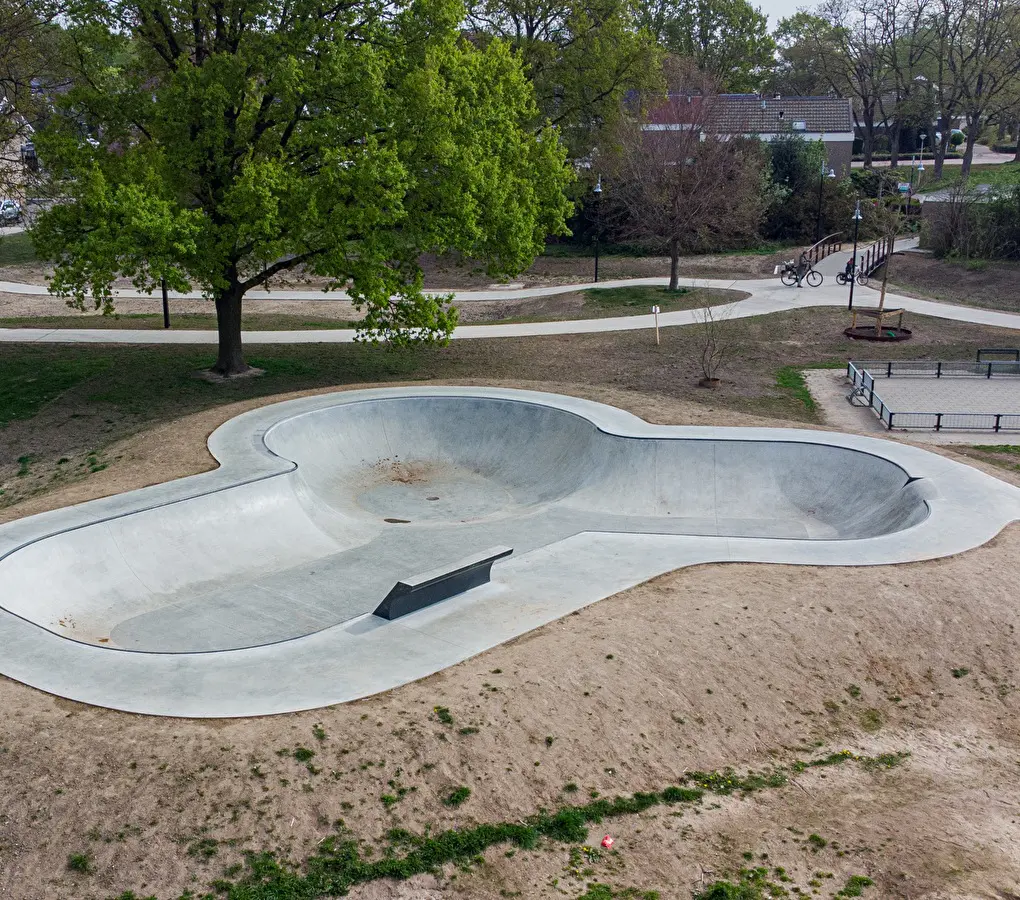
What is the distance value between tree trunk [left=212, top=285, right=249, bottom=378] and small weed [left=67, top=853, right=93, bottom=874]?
1949cm

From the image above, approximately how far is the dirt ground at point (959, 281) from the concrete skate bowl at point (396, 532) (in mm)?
23392

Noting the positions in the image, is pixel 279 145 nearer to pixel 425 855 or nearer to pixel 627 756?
pixel 627 756

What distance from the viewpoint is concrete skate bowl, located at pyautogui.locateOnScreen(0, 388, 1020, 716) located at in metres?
11.3

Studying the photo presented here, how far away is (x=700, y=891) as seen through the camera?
8.00 metres

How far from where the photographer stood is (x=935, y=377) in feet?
90.2

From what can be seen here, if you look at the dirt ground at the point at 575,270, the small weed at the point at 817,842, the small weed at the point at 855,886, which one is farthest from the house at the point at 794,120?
the small weed at the point at 855,886

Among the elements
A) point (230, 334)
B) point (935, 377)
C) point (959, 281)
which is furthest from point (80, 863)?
point (959, 281)

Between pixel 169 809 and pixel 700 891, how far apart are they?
4.53m

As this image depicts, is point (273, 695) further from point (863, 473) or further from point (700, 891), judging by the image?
point (863, 473)

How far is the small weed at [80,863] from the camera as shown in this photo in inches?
309

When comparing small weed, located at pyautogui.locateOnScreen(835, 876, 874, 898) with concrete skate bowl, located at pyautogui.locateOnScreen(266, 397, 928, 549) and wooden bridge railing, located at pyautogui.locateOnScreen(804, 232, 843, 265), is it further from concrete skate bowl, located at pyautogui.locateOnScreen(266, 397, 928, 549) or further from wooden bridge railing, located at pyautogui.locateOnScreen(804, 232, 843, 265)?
wooden bridge railing, located at pyautogui.locateOnScreen(804, 232, 843, 265)

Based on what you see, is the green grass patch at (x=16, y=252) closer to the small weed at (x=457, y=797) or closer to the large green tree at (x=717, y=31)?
the small weed at (x=457, y=797)

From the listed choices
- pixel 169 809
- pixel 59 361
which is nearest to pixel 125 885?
pixel 169 809

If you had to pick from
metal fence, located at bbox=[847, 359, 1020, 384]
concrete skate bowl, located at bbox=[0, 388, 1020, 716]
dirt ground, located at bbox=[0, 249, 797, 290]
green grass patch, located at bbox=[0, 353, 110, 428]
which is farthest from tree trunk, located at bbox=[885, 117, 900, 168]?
green grass patch, located at bbox=[0, 353, 110, 428]
